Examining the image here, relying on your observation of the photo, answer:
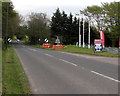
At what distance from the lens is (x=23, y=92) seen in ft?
28.5

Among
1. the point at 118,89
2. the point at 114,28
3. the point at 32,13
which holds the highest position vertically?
the point at 32,13

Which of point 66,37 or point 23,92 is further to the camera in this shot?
point 66,37

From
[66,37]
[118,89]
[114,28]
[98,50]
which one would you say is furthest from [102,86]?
[66,37]

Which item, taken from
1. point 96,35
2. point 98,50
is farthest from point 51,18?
point 98,50

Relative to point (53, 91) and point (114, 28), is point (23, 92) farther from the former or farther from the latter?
point (114, 28)

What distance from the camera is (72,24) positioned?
83.8 metres

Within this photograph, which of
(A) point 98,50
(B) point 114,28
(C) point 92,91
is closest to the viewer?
(C) point 92,91

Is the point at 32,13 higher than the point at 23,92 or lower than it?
higher

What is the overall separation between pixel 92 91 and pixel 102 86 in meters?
1.14

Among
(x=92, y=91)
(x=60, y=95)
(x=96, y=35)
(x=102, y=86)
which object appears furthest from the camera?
(x=96, y=35)

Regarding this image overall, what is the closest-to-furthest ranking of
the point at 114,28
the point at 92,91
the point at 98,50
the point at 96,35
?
the point at 92,91 < the point at 98,50 < the point at 114,28 < the point at 96,35

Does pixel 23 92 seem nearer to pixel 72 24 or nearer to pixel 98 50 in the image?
pixel 98 50

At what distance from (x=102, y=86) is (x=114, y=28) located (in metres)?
52.4

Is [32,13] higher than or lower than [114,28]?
higher
